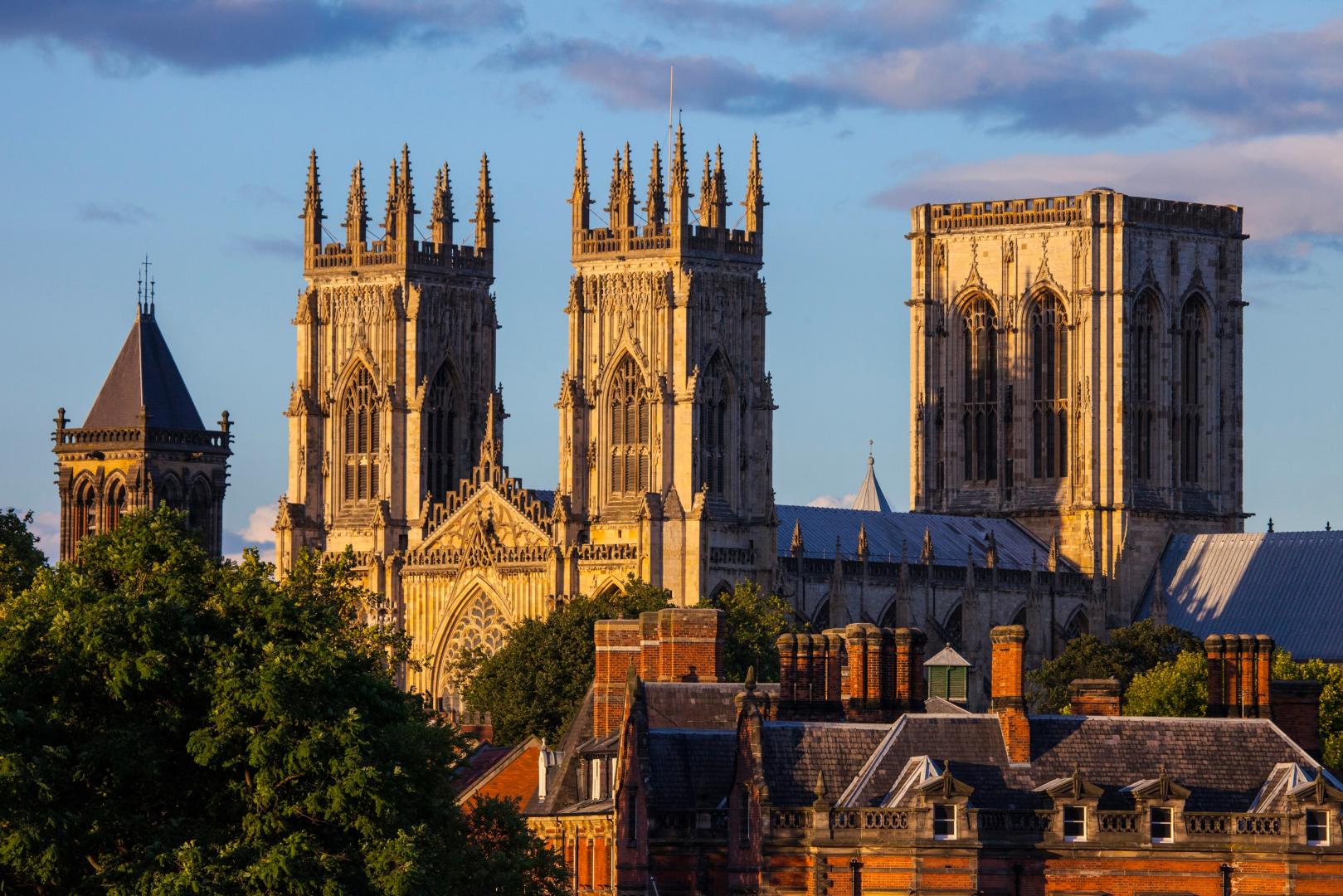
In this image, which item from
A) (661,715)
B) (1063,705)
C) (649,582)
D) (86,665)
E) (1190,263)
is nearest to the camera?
(86,665)

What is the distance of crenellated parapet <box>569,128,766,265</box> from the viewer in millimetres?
141500

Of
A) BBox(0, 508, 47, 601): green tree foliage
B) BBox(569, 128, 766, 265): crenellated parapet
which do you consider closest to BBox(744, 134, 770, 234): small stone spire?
BBox(569, 128, 766, 265): crenellated parapet

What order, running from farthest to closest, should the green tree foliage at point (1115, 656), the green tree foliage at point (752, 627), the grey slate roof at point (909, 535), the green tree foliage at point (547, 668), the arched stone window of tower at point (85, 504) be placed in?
1. the arched stone window of tower at point (85, 504)
2. the grey slate roof at point (909, 535)
3. the green tree foliage at point (1115, 656)
4. the green tree foliage at point (752, 627)
5. the green tree foliage at point (547, 668)

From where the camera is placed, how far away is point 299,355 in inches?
5979

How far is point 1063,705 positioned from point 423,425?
34544mm

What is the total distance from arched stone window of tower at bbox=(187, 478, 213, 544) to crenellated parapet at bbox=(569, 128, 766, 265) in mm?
35531

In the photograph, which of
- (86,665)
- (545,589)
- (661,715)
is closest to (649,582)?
(545,589)

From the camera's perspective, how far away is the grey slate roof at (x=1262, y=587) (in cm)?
14775

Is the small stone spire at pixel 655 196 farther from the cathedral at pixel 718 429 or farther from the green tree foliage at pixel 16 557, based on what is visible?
the green tree foliage at pixel 16 557

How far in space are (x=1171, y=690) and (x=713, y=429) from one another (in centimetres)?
2757

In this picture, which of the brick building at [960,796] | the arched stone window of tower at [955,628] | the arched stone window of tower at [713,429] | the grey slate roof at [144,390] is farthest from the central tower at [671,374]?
the brick building at [960,796]

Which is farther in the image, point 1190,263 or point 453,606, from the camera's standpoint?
point 1190,263

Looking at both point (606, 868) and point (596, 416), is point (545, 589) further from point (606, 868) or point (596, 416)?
point (606, 868)

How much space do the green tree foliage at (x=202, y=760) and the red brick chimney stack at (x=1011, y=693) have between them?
9.60m
